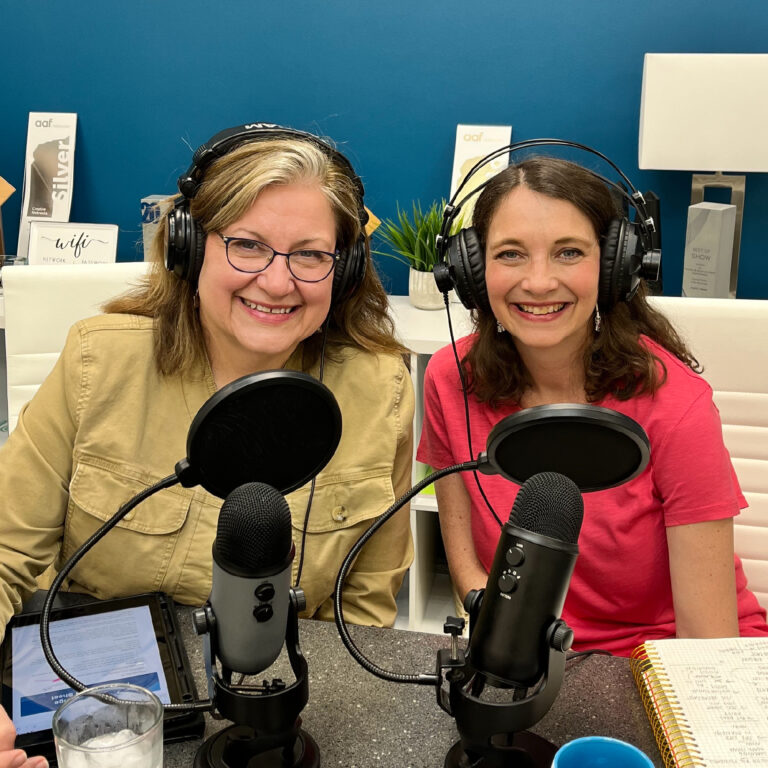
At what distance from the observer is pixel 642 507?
1377 mm

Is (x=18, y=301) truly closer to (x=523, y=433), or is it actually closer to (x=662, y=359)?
(x=662, y=359)

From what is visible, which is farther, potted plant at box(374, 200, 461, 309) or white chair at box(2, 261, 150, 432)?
potted plant at box(374, 200, 461, 309)

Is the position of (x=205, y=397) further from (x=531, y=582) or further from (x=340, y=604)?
(x=531, y=582)

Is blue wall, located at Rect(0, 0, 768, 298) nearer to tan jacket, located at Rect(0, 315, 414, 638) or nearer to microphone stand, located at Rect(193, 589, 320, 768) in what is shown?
tan jacket, located at Rect(0, 315, 414, 638)

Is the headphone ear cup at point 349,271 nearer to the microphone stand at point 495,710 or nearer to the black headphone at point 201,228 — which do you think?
the black headphone at point 201,228

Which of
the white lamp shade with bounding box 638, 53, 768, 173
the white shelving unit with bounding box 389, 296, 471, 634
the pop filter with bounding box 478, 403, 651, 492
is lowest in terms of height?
the white shelving unit with bounding box 389, 296, 471, 634

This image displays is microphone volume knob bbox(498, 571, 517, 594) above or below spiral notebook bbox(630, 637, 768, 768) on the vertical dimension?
above

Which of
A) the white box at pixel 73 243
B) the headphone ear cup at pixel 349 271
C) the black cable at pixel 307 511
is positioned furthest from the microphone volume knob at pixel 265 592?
the white box at pixel 73 243

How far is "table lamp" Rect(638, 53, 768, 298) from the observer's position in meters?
2.06

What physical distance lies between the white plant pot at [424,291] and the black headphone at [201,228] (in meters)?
1.11

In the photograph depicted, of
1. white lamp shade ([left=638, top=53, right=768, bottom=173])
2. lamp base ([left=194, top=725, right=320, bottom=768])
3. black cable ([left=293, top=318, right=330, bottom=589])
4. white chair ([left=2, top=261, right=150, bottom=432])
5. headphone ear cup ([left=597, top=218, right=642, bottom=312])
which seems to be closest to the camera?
lamp base ([left=194, top=725, right=320, bottom=768])

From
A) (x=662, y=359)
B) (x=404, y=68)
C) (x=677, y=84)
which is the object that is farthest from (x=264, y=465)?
(x=404, y=68)

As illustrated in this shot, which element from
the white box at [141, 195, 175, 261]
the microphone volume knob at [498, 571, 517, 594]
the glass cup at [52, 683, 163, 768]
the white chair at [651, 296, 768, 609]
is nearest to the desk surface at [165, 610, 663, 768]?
the glass cup at [52, 683, 163, 768]

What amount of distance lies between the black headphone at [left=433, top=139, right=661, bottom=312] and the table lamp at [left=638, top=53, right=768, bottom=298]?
0.89 m
